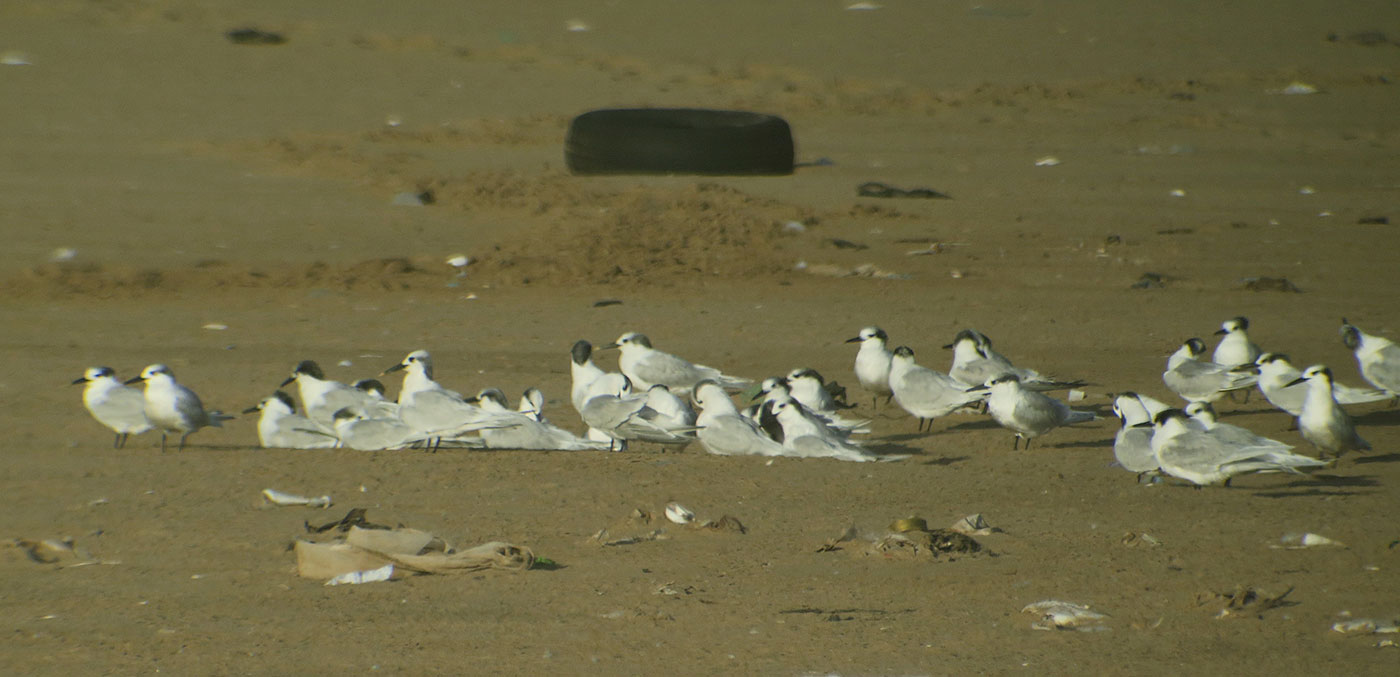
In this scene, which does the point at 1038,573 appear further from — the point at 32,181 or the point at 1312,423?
the point at 32,181

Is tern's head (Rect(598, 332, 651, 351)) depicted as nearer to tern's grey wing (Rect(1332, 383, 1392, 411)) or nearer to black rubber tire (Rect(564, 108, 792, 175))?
tern's grey wing (Rect(1332, 383, 1392, 411))

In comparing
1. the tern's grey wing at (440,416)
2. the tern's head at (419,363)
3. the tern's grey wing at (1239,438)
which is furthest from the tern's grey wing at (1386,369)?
the tern's head at (419,363)

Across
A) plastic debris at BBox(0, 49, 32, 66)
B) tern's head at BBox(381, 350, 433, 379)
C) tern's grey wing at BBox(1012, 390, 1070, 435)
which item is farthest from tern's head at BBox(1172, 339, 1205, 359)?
plastic debris at BBox(0, 49, 32, 66)

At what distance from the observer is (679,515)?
607cm

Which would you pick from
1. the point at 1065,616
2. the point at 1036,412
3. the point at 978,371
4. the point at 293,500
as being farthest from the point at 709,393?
the point at 1065,616

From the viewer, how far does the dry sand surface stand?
4926 mm

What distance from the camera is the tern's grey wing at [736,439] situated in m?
7.73

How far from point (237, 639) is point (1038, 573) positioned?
9.21 feet

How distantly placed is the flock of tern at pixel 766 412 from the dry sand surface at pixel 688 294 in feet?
0.64

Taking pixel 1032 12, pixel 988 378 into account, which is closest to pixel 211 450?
pixel 988 378

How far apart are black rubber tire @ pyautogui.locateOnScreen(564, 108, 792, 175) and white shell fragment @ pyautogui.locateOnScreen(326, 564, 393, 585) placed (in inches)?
435

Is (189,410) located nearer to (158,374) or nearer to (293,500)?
(158,374)

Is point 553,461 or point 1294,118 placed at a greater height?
point 1294,118

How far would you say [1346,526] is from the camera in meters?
5.96
